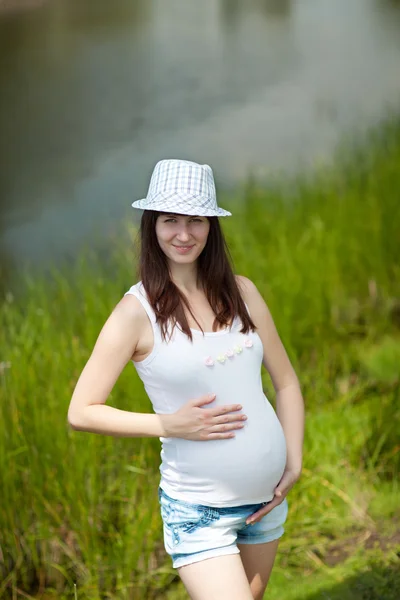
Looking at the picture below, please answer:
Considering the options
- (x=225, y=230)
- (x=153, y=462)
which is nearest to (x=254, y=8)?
(x=225, y=230)

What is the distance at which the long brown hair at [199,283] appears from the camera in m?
1.75

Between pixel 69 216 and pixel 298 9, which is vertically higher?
pixel 298 9

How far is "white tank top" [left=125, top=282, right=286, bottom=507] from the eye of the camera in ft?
5.63

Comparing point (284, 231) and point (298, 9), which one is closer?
point (284, 231)

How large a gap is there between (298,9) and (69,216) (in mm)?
2028

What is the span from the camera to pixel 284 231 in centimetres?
471

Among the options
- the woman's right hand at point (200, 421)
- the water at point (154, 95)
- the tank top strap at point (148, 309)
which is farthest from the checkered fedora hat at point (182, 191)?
the water at point (154, 95)

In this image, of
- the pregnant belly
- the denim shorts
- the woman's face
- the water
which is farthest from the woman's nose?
the water

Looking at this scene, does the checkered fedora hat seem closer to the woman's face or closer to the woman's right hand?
the woman's face

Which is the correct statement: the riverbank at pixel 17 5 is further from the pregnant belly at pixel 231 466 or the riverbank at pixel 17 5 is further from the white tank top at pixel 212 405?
the pregnant belly at pixel 231 466

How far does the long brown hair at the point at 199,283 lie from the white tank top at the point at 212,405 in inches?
0.8

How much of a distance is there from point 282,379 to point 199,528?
399mm

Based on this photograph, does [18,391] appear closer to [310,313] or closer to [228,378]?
[228,378]

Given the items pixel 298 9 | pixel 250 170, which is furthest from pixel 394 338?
pixel 298 9
